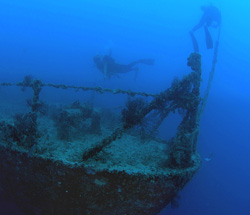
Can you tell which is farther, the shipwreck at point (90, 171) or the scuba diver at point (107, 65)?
the scuba diver at point (107, 65)

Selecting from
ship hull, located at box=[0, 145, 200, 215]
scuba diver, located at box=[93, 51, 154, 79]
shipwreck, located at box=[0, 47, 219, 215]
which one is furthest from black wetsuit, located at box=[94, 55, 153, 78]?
ship hull, located at box=[0, 145, 200, 215]

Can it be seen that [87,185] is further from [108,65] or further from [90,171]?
[108,65]

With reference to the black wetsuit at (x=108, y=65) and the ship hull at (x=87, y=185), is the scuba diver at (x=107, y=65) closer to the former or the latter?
the black wetsuit at (x=108, y=65)

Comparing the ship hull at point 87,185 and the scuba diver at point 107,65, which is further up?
the scuba diver at point 107,65

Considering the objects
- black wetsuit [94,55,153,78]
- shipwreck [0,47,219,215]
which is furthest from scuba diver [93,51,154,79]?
shipwreck [0,47,219,215]

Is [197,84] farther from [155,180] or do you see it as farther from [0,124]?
[0,124]

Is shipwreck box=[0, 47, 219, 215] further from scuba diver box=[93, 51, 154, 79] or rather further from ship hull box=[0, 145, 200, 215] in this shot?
scuba diver box=[93, 51, 154, 79]

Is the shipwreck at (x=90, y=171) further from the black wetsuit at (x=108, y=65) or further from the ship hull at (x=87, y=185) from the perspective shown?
the black wetsuit at (x=108, y=65)

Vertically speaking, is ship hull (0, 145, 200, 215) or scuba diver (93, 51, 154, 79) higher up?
scuba diver (93, 51, 154, 79)

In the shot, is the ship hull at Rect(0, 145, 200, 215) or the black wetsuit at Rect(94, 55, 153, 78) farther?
the black wetsuit at Rect(94, 55, 153, 78)

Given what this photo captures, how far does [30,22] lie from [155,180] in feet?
655

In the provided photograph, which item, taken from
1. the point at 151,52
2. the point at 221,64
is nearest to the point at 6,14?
the point at 151,52

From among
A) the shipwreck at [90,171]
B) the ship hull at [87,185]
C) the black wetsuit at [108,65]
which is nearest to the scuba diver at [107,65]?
the black wetsuit at [108,65]

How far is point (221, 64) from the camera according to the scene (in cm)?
11562
